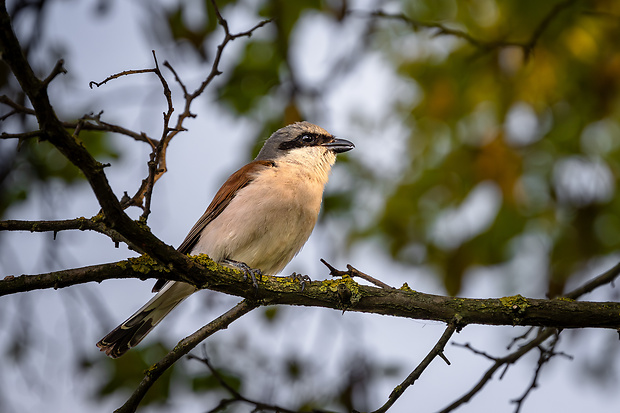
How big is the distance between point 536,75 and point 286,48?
2.23 meters

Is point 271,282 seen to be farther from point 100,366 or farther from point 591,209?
point 591,209

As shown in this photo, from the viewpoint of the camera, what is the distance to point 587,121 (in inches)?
219

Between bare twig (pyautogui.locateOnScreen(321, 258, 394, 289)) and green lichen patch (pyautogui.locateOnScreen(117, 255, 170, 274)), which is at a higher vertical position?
bare twig (pyautogui.locateOnScreen(321, 258, 394, 289))

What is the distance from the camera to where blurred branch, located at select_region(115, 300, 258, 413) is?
3.06 meters

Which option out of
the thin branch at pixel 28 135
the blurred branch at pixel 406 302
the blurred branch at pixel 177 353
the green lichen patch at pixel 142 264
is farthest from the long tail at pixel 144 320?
the thin branch at pixel 28 135

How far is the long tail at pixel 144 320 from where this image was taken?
4.14m

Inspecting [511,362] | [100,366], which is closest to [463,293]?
[511,362]

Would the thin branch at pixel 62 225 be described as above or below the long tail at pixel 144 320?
below

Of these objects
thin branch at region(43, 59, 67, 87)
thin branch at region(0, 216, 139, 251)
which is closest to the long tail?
thin branch at region(0, 216, 139, 251)

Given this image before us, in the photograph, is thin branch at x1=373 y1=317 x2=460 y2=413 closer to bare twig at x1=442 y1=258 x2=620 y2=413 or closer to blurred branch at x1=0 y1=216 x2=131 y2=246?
A: bare twig at x1=442 y1=258 x2=620 y2=413

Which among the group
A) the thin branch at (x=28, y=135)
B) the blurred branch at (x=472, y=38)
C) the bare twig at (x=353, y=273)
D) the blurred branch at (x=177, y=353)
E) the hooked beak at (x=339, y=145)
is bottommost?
the blurred branch at (x=177, y=353)

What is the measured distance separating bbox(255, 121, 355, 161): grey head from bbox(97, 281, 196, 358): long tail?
4.98 feet

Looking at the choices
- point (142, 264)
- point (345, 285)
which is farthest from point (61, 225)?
point (345, 285)

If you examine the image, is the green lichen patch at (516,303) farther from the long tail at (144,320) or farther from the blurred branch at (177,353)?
the long tail at (144,320)
